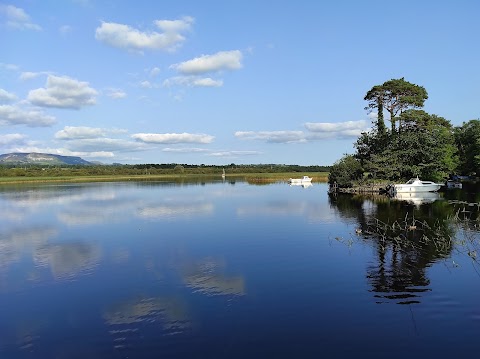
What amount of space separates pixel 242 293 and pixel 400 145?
55876mm

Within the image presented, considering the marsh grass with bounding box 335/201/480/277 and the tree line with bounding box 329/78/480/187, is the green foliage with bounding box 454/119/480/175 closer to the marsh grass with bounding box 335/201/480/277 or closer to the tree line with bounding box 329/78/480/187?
the tree line with bounding box 329/78/480/187

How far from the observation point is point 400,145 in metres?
64.0

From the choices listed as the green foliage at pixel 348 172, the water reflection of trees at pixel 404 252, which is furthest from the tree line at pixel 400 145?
the water reflection of trees at pixel 404 252

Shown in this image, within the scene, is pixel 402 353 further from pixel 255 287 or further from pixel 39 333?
pixel 39 333

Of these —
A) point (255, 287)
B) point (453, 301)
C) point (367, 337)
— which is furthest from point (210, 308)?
point (453, 301)

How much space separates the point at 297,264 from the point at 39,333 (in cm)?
1219

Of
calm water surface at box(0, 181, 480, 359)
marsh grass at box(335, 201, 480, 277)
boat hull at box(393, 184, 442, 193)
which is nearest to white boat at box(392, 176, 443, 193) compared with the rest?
boat hull at box(393, 184, 442, 193)

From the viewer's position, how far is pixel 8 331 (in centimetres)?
1285

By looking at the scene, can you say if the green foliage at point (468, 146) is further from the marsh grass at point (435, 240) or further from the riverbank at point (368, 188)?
the marsh grass at point (435, 240)

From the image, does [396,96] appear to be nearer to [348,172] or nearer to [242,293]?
[348,172]

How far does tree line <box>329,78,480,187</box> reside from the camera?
207ft

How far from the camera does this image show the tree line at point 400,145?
63.0 m

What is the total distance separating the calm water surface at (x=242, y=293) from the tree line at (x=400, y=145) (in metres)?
35.4

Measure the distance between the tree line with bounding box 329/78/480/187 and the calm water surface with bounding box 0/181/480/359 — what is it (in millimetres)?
35449
